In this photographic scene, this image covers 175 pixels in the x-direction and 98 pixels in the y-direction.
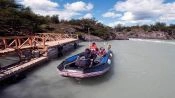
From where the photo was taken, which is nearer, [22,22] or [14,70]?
[14,70]

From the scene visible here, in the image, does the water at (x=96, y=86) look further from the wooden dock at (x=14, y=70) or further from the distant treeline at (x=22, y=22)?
the distant treeline at (x=22, y=22)

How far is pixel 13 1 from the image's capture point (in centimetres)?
3064

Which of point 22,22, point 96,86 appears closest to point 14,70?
point 96,86

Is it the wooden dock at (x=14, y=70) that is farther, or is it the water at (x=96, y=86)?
the wooden dock at (x=14, y=70)

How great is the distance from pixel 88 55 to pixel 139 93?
3.39 meters

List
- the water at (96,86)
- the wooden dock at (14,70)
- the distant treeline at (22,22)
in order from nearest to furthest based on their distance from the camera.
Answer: the water at (96,86)
the wooden dock at (14,70)
the distant treeline at (22,22)

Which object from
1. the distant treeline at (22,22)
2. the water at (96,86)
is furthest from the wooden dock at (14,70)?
the distant treeline at (22,22)

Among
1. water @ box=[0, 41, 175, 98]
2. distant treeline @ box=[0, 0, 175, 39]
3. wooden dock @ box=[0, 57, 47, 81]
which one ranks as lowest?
water @ box=[0, 41, 175, 98]

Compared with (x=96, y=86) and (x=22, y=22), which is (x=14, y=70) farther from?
(x=22, y=22)

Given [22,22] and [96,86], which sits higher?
[22,22]

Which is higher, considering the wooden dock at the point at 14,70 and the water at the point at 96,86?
the wooden dock at the point at 14,70

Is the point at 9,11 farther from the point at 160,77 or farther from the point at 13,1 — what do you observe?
the point at 160,77

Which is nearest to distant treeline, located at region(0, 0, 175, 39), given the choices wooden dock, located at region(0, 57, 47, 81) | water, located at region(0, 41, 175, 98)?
wooden dock, located at region(0, 57, 47, 81)

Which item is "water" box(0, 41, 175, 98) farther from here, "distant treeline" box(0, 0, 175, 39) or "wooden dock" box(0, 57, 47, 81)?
"distant treeline" box(0, 0, 175, 39)
